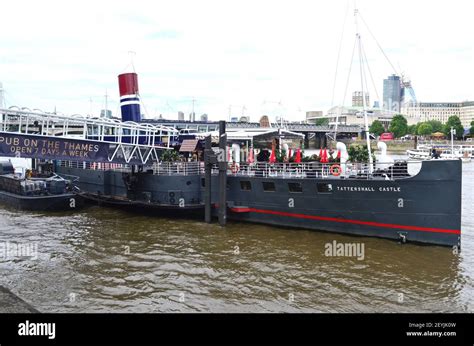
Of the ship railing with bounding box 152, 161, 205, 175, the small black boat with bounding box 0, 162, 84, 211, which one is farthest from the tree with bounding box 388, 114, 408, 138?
the small black boat with bounding box 0, 162, 84, 211

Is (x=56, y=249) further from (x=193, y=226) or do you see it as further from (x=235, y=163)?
(x=235, y=163)

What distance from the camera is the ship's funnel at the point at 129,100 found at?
139ft

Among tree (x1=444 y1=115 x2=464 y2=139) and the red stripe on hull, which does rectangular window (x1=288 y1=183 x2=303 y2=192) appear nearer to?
the red stripe on hull

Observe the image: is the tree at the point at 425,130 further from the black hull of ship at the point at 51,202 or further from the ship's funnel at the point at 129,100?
the black hull of ship at the point at 51,202

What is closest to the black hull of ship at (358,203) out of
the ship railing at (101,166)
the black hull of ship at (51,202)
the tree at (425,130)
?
the black hull of ship at (51,202)

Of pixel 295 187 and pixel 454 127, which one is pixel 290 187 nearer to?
pixel 295 187

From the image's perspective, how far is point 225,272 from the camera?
62.0 feet

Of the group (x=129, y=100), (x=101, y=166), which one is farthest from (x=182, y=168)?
(x=129, y=100)

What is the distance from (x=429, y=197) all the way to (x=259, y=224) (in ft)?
35.5

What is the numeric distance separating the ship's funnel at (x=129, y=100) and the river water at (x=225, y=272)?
1779cm

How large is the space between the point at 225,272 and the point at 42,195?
24.0 m

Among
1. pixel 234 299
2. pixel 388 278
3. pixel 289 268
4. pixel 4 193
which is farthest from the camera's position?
pixel 4 193
